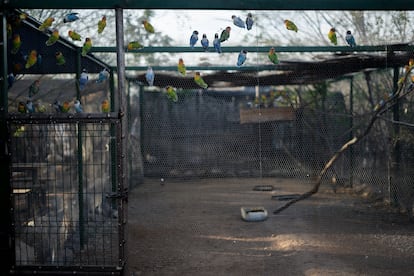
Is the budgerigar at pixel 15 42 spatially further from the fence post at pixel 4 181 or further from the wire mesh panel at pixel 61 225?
the wire mesh panel at pixel 61 225

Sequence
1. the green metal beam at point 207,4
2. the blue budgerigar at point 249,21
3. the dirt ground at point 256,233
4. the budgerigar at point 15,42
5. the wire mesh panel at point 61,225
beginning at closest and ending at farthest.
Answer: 1. the green metal beam at point 207,4
2. the wire mesh panel at point 61,225
3. the budgerigar at point 15,42
4. the blue budgerigar at point 249,21
5. the dirt ground at point 256,233

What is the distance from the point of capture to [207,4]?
2902mm

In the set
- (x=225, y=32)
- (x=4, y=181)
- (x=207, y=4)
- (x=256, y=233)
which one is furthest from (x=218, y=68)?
(x=4, y=181)

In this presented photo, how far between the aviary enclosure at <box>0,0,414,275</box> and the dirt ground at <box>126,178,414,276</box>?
0.25 m

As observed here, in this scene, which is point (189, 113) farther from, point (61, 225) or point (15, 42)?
point (15, 42)

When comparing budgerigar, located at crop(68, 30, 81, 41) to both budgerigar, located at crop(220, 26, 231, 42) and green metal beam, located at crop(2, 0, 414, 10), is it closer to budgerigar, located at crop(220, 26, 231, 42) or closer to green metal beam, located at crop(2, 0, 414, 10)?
green metal beam, located at crop(2, 0, 414, 10)

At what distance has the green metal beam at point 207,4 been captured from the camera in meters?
2.88

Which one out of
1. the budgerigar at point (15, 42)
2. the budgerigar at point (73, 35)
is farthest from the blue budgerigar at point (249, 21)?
the budgerigar at point (15, 42)

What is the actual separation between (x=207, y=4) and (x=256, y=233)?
3.00 m

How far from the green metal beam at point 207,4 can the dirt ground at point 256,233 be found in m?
1.97

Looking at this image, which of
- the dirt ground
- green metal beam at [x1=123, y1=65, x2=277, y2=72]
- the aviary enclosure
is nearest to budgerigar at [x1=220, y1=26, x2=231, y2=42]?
the aviary enclosure

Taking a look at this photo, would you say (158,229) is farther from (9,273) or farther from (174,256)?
(9,273)

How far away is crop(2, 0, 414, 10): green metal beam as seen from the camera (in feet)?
9.45

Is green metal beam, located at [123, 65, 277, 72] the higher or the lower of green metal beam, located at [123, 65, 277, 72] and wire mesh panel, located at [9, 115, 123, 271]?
the higher
